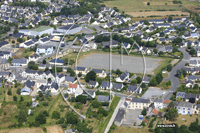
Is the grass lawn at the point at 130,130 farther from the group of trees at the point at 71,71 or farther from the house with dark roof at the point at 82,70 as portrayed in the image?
the house with dark roof at the point at 82,70

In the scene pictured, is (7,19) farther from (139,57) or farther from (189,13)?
(189,13)

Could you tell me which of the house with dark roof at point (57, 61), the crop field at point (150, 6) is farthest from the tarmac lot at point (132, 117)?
the crop field at point (150, 6)

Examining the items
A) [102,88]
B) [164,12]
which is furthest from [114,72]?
[164,12]

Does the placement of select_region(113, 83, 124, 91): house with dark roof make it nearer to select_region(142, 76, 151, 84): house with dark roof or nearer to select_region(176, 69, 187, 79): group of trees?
select_region(142, 76, 151, 84): house with dark roof

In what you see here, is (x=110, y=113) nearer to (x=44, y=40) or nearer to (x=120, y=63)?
(x=120, y=63)

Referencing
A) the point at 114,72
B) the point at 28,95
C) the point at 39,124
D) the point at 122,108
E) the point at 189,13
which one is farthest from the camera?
the point at 189,13

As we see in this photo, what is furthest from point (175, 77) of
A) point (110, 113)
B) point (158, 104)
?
point (110, 113)

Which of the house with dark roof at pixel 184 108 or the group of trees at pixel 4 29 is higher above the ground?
the group of trees at pixel 4 29
